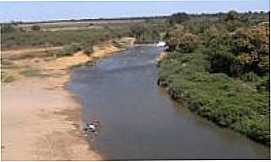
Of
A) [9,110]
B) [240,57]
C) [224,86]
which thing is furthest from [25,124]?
[240,57]

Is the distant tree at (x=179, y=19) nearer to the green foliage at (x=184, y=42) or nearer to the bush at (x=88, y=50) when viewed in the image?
Result: the bush at (x=88, y=50)

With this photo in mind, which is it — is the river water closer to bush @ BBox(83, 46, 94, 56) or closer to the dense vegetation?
the dense vegetation

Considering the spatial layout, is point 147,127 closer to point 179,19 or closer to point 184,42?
point 184,42

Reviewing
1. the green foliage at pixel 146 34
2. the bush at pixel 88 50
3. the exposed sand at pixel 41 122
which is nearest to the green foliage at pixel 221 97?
the exposed sand at pixel 41 122

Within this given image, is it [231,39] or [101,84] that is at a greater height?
[231,39]

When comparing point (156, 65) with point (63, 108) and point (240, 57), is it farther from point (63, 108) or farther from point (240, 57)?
point (63, 108)

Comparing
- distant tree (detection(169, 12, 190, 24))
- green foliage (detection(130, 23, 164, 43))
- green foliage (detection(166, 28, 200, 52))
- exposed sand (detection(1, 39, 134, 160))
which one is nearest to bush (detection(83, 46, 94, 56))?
green foliage (detection(166, 28, 200, 52))

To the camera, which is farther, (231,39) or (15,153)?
(231,39)
